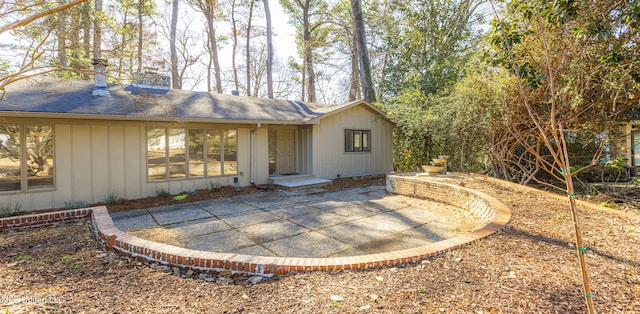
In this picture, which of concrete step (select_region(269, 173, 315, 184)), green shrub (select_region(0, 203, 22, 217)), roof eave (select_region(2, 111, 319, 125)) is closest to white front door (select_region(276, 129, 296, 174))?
concrete step (select_region(269, 173, 315, 184))

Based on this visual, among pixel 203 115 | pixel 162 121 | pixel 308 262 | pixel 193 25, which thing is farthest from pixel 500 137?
pixel 193 25

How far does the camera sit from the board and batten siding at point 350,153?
10.7 m

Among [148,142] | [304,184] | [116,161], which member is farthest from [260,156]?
[116,161]

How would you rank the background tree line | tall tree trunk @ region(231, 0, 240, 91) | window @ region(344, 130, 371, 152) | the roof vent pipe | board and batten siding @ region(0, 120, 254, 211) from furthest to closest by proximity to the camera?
tall tree trunk @ region(231, 0, 240, 91) → window @ region(344, 130, 371, 152) → the roof vent pipe → board and batten siding @ region(0, 120, 254, 211) → the background tree line

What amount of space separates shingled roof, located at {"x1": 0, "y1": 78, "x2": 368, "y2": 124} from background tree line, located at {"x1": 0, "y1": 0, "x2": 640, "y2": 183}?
1.86 ft

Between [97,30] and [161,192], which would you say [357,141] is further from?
[97,30]

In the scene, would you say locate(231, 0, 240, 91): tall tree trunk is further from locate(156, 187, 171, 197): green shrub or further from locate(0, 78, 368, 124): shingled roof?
locate(156, 187, 171, 197): green shrub

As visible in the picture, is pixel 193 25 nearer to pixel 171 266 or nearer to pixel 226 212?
pixel 226 212

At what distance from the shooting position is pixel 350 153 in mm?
11586

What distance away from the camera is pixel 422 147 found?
12727 mm

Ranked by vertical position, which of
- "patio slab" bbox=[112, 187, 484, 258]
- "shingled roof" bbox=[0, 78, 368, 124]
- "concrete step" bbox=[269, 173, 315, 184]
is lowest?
"patio slab" bbox=[112, 187, 484, 258]

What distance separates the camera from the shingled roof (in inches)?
245

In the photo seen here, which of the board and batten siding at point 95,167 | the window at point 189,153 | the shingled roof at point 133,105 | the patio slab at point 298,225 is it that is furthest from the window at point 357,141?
the board and batten siding at point 95,167

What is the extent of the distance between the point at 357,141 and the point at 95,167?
8.30m
